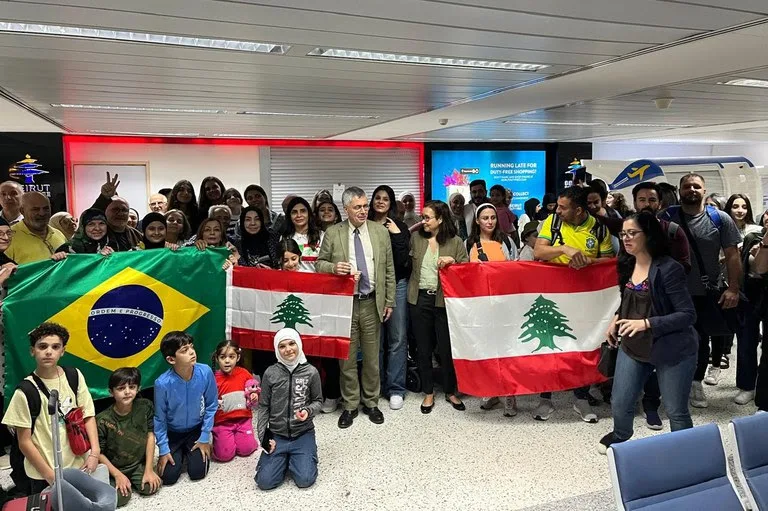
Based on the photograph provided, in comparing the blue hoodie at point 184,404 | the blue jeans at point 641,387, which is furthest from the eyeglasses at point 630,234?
the blue hoodie at point 184,404

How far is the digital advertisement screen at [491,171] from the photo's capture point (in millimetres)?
11641

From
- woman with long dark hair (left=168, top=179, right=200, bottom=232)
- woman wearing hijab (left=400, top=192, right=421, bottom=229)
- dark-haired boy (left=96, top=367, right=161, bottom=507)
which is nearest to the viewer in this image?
dark-haired boy (left=96, top=367, right=161, bottom=507)

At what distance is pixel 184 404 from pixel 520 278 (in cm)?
235

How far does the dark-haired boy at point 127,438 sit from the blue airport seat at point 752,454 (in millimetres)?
2829

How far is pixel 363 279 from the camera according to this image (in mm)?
4035

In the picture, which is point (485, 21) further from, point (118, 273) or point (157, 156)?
point (157, 156)

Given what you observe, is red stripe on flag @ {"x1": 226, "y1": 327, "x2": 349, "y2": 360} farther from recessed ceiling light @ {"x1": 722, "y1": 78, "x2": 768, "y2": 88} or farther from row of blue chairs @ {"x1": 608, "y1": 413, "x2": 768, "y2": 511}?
recessed ceiling light @ {"x1": 722, "y1": 78, "x2": 768, "y2": 88}

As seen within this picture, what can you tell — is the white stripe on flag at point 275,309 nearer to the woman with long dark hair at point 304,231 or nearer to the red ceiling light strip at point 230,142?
the woman with long dark hair at point 304,231

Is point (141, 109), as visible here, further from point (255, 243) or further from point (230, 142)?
point (230, 142)

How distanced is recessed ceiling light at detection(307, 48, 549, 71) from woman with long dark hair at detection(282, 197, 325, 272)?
1.12 metres

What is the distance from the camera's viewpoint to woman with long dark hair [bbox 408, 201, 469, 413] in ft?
13.5

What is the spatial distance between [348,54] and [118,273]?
205 centimetres

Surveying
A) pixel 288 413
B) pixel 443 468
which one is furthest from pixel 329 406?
pixel 443 468

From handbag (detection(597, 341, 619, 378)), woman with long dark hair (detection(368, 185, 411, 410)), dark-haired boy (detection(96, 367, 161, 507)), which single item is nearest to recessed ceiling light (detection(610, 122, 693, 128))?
woman with long dark hair (detection(368, 185, 411, 410))
